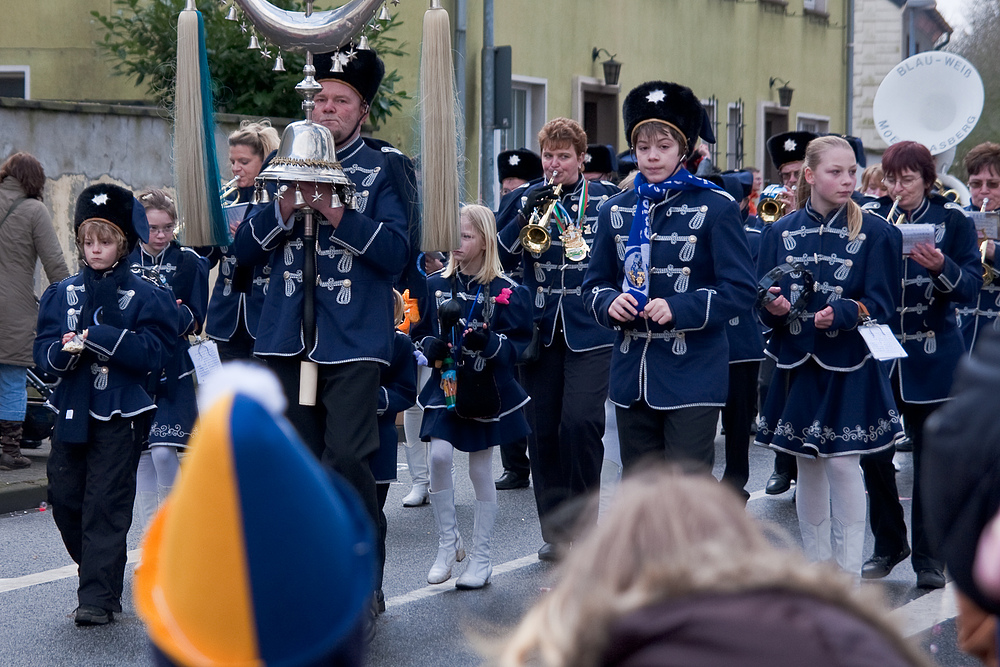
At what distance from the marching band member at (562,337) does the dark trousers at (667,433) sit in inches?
41.9

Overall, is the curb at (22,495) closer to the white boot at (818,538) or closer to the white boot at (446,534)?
the white boot at (446,534)

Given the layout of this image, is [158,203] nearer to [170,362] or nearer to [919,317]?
[170,362]

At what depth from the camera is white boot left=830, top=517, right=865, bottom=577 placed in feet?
19.0

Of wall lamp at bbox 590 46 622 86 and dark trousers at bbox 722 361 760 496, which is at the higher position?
wall lamp at bbox 590 46 622 86

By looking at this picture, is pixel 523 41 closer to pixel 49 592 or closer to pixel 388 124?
pixel 388 124

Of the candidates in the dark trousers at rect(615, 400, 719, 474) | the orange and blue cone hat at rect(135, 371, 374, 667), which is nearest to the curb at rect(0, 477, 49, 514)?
the dark trousers at rect(615, 400, 719, 474)

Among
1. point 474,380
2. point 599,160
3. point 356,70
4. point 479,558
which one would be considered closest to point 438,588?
point 479,558

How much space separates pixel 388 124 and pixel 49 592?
32.2 feet

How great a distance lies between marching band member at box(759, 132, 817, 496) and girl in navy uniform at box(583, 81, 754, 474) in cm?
326

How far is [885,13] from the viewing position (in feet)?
100

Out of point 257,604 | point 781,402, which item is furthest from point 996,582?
point 781,402

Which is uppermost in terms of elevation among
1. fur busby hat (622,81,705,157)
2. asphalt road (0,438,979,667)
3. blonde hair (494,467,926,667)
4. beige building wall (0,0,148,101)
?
beige building wall (0,0,148,101)

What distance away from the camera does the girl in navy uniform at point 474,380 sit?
6398mm

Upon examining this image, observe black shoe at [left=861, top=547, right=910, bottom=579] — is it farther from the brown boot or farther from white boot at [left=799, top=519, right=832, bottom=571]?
the brown boot
